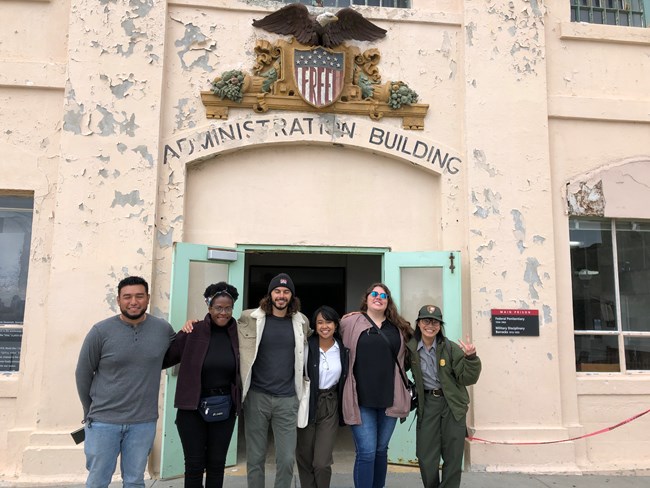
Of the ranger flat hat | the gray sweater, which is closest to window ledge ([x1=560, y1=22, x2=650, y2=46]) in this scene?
the ranger flat hat

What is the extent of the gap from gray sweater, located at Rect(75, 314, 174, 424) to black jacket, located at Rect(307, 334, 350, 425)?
1.15 meters

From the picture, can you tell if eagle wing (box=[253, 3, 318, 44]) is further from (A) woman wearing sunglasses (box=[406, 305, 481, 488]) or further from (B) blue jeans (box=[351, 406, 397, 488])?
(B) blue jeans (box=[351, 406, 397, 488])

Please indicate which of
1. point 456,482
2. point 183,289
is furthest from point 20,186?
point 456,482

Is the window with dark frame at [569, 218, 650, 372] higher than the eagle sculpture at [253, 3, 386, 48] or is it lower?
lower

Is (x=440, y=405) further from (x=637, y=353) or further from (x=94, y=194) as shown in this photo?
(x=94, y=194)

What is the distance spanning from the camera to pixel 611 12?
6.73m

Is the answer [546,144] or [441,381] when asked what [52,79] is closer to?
[441,381]

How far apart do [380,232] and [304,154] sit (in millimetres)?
1241

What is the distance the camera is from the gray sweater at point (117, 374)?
342cm

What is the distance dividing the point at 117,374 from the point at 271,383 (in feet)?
3.58

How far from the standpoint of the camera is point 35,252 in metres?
5.38

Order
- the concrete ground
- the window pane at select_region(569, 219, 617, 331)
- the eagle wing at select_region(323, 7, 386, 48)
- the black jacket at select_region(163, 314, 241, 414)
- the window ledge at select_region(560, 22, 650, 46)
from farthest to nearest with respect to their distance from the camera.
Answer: the window ledge at select_region(560, 22, 650, 46)
the window pane at select_region(569, 219, 617, 331)
the eagle wing at select_region(323, 7, 386, 48)
the concrete ground
the black jacket at select_region(163, 314, 241, 414)

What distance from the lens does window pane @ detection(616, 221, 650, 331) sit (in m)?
6.16

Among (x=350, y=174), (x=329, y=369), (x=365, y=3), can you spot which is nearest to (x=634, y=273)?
(x=350, y=174)
